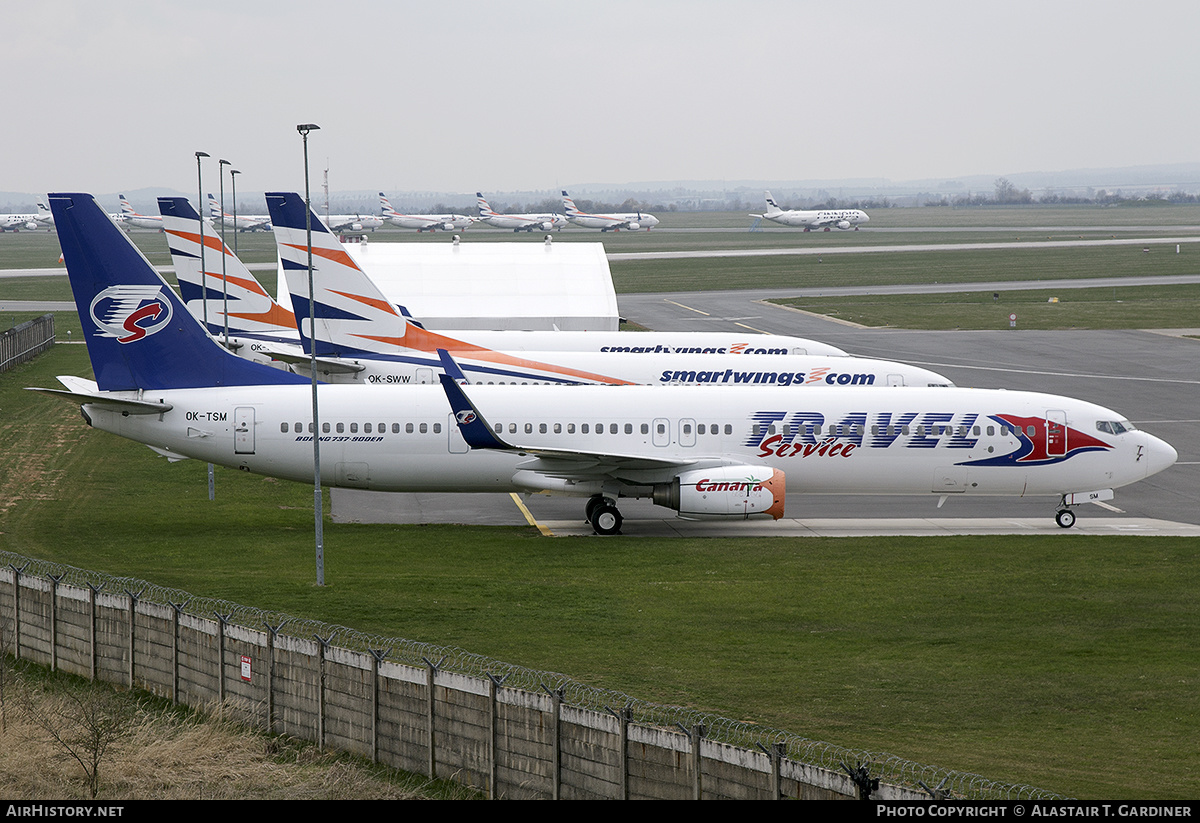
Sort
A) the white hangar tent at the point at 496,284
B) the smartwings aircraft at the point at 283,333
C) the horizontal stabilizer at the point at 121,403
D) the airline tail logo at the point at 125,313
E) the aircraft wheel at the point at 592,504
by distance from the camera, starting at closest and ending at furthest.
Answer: the horizontal stabilizer at the point at 121,403, the airline tail logo at the point at 125,313, the aircraft wheel at the point at 592,504, the smartwings aircraft at the point at 283,333, the white hangar tent at the point at 496,284

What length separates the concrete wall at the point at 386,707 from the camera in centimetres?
1725

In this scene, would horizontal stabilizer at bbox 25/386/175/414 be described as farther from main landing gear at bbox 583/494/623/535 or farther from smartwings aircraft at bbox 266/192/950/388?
smartwings aircraft at bbox 266/192/950/388

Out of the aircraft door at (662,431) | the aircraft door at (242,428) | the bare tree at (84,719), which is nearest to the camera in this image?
the bare tree at (84,719)

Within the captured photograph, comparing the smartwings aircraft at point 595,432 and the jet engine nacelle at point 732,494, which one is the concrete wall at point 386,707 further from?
the jet engine nacelle at point 732,494

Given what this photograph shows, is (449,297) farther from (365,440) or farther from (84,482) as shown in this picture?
(365,440)

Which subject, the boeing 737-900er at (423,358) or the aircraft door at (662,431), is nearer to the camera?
the aircraft door at (662,431)

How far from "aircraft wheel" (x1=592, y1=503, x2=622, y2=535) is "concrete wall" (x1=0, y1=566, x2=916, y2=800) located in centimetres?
1900

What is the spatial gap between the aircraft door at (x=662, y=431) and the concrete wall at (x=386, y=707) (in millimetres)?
20929

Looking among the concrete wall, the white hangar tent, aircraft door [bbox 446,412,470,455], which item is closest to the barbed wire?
the concrete wall

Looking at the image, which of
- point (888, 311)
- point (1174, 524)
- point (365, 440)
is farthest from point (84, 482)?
point (888, 311)

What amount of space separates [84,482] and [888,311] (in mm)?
82036

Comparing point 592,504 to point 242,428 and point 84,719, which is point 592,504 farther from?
point 84,719

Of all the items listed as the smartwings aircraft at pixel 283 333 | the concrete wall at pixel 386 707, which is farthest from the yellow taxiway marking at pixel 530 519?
the concrete wall at pixel 386 707
